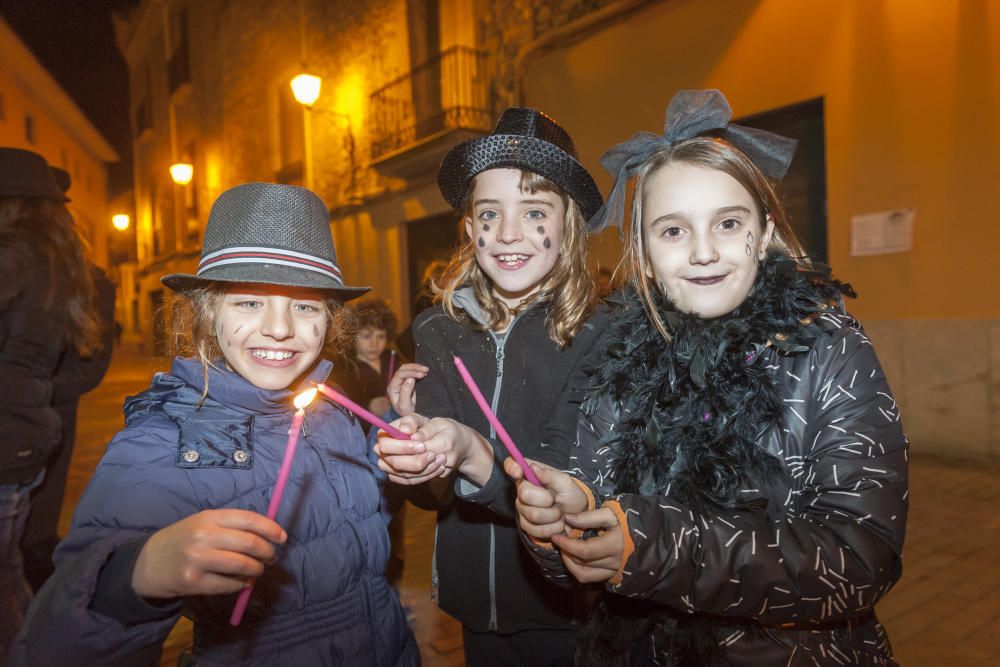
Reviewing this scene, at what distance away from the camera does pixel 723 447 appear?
1.41 metres

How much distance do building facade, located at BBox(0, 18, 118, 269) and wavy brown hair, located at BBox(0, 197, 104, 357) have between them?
403 inches

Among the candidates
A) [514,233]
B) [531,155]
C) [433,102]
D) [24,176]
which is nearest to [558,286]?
[514,233]

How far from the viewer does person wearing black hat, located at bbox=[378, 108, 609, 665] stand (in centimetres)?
180

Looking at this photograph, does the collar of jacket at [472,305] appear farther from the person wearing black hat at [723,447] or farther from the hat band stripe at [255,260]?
the hat band stripe at [255,260]

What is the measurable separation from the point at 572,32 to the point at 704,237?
765cm

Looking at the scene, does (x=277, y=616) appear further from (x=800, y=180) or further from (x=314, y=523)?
(x=800, y=180)

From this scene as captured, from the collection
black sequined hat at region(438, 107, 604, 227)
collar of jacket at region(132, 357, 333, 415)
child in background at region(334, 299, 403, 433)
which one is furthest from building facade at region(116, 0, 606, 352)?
collar of jacket at region(132, 357, 333, 415)

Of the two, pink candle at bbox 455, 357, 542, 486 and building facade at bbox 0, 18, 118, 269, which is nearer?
pink candle at bbox 455, 357, 542, 486

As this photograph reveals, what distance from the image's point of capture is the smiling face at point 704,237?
4.79 ft

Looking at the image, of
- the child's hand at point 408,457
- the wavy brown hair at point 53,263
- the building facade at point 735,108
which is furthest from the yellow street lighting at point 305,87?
the child's hand at point 408,457

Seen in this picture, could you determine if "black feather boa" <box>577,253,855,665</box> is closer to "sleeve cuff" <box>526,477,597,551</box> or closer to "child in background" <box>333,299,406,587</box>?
"sleeve cuff" <box>526,477,597,551</box>

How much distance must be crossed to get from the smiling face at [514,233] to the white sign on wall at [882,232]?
502cm

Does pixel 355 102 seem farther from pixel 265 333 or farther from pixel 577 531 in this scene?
pixel 577 531

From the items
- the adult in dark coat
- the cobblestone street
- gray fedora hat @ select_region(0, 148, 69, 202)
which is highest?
gray fedora hat @ select_region(0, 148, 69, 202)
